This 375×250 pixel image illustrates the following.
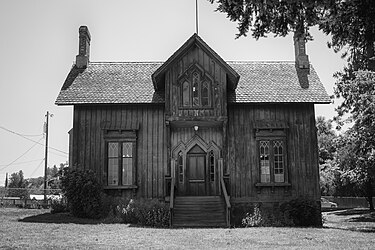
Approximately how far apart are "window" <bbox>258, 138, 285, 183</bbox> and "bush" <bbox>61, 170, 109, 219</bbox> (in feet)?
25.3

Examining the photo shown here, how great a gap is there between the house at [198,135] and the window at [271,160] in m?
0.05

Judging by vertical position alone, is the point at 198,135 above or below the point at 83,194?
above

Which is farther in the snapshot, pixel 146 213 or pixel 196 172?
pixel 196 172

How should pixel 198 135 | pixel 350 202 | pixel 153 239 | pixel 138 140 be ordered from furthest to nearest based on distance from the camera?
pixel 350 202
pixel 198 135
pixel 138 140
pixel 153 239

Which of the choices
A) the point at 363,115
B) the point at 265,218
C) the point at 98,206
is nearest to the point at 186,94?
the point at 98,206

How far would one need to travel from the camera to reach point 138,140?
23000mm

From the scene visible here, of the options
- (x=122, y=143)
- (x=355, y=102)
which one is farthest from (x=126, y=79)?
(x=355, y=102)

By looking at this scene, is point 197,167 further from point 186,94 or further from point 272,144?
point 272,144

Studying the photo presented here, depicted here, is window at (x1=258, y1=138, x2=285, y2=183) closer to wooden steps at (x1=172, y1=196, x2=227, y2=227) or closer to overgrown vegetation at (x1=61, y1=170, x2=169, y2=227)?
wooden steps at (x1=172, y1=196, x2=227, y2=227)

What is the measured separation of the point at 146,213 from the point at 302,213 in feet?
22.4

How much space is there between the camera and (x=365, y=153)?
1061 inches

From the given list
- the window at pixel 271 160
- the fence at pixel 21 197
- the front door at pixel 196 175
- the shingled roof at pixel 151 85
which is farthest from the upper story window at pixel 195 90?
the fence at pixel 21 197

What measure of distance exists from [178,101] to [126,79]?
153 inches

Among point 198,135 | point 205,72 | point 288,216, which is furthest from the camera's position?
point 198,135
